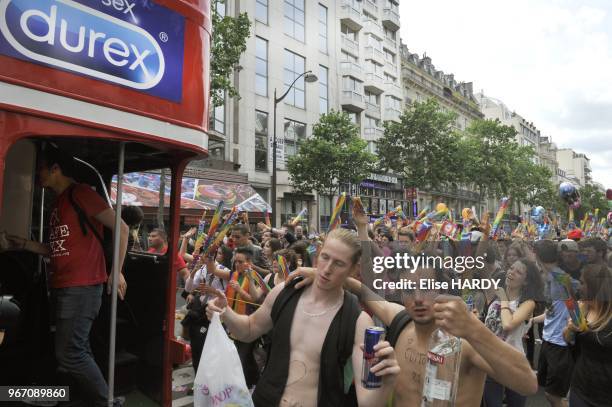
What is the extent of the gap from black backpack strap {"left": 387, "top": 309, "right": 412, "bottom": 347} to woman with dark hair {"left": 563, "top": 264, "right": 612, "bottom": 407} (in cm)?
167

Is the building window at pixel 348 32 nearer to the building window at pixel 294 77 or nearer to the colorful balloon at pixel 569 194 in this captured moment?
the building window at pixel 294 77

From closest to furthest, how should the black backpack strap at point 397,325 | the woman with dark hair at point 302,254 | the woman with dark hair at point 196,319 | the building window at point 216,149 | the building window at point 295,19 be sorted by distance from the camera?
the black backpack strap at point 397,325 → the woman with dark hair at point 196,319 → the woman with dark hair at point 302,254 → the building window at point 216,149 → the building window at point 295,19

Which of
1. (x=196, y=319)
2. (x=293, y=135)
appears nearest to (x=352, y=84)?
(x=293, y=135)

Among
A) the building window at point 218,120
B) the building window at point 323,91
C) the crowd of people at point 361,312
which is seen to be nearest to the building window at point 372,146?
the building window at point 323,91

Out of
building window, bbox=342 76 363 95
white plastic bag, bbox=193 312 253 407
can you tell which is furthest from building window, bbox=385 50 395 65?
white plastic bag, bbox=193 312 253 407

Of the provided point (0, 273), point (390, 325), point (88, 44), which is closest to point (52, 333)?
point (0, 273)

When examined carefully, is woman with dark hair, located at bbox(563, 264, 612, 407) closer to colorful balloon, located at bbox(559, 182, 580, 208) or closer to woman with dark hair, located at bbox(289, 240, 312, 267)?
woman with dark hair, located at bbox(289, 240, 312, 267)

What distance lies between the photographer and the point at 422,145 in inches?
1325

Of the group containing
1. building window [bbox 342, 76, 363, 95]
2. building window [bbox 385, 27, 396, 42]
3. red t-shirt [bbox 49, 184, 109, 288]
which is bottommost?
red t-shirt [bbox 49, 184, 109, 288]

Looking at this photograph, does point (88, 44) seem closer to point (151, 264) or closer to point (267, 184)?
point (151, 264)

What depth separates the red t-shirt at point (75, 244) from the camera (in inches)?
121

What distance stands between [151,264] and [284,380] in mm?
2385

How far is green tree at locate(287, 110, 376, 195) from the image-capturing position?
24.2 m

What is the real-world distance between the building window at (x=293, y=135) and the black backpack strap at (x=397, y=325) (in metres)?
26.2
